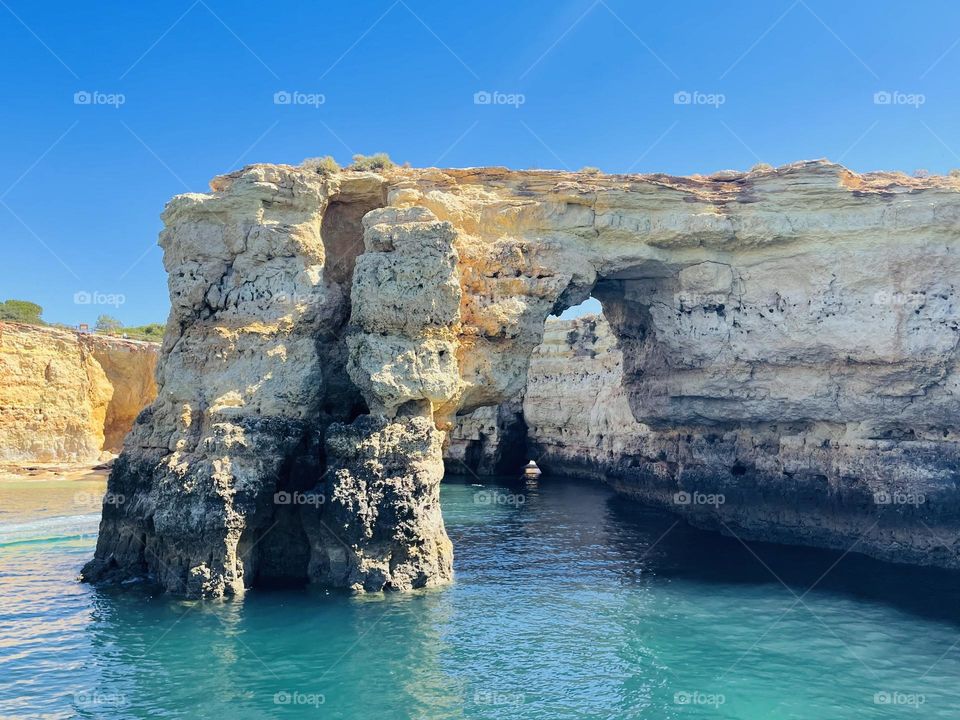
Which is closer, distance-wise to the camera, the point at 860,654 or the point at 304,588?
the point at 860,654

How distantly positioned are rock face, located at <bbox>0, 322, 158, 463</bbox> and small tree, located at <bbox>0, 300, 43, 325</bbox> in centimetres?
1259

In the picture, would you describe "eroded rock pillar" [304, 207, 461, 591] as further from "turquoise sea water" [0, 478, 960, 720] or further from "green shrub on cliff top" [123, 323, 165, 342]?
"green shrub on cliff top" [123, 323, 165, 342]

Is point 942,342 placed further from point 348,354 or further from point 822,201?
point 348,354

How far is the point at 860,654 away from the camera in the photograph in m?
13.8

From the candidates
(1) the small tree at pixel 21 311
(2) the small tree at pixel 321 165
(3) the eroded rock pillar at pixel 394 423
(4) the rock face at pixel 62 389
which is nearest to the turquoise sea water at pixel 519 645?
(3) the eroded rock pillar at pixel 394 423

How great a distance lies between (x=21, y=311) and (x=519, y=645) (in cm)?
6169

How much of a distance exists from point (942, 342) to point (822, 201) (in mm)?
4889

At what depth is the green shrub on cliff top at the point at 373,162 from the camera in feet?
67.5

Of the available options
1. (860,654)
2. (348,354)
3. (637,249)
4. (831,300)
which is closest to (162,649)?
(348,354)

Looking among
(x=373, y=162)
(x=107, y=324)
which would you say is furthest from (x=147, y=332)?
(x=373, y=162)

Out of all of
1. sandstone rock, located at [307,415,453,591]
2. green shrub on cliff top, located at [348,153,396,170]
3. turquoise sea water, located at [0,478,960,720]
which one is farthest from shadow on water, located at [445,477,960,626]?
green shrub on cliff top, located at [348,153,396,170]

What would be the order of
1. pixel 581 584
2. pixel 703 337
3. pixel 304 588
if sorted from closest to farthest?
1. pixel 304 588
2. pixel 581 584
3. pixel 703 337

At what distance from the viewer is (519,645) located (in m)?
13.8

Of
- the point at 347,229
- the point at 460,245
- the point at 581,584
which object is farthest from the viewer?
the point at 347,229
